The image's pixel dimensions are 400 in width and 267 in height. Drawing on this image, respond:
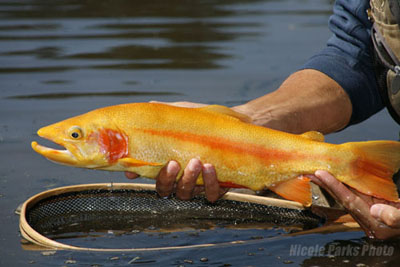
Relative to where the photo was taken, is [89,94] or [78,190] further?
[89,94]

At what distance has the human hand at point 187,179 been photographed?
372cm

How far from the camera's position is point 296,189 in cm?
378

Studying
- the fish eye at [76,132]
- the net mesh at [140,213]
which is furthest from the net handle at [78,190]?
the fish eye at [76,132]

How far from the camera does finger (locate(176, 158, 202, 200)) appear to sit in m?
3.72

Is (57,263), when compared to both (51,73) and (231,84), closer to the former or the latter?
(231,84)

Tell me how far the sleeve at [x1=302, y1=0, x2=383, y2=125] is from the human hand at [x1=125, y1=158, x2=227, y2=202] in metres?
1.77

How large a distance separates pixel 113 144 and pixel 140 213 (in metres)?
1.36

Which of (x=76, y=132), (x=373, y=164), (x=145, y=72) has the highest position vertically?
(x=76, y=132)

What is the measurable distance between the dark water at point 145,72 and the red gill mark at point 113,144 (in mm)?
764

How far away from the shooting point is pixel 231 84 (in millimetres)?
8336

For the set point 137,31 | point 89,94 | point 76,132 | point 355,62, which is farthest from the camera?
point 137,31

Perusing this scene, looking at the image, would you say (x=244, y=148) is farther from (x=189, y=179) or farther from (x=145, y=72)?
(x=145, y=72)

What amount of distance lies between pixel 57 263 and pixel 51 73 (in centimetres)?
526

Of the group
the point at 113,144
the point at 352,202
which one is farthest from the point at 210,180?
the point at 352,202
